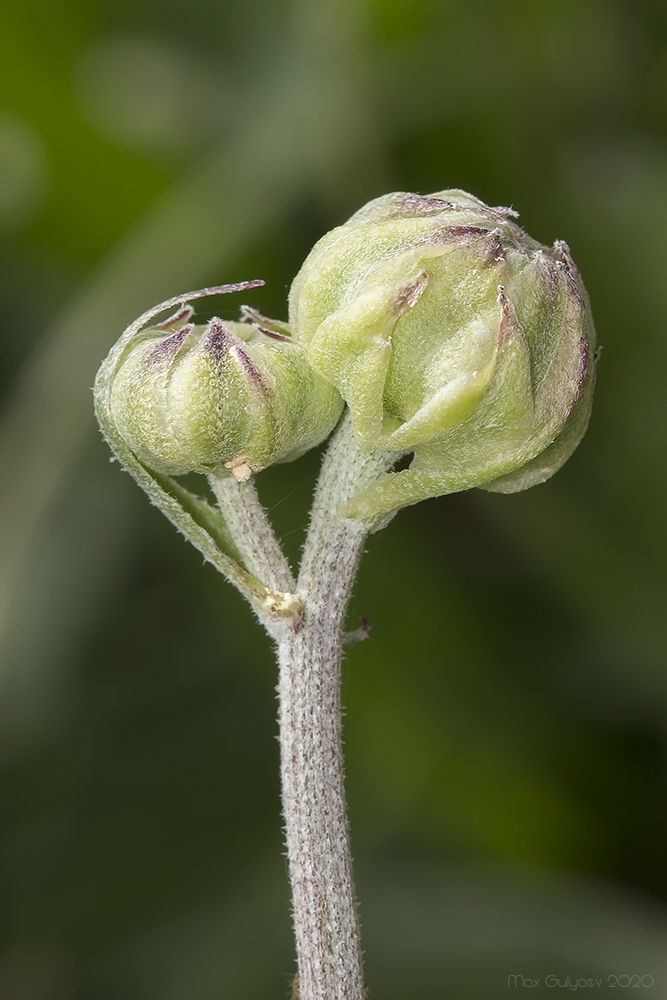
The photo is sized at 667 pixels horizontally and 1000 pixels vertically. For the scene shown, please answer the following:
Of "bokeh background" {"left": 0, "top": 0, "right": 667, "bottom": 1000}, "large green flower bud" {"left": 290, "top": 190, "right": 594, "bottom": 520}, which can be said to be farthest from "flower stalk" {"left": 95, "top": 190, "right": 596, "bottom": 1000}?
"bokeh background" {"left": 0, "top": 0, "right": 667, "bottom": 1000}

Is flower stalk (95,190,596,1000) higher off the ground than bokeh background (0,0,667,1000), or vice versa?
bokeh background (0,0,667,1000)

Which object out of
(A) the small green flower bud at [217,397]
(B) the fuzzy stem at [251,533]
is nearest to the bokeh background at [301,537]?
(B) the fuzzy stem at [251,533]

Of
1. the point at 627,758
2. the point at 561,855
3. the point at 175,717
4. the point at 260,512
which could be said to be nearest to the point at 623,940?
the point at 561,855

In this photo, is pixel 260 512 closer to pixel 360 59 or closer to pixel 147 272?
pixel 147 272

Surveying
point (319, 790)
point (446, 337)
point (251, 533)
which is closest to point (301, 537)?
point (251, 533)

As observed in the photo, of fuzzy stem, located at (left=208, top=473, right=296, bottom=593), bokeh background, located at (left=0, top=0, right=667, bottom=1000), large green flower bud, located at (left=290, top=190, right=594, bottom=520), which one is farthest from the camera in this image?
bokeh background, located at (left=0, top=0, right=667, bottom=1000)

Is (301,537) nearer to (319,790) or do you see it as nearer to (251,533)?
(251,533)

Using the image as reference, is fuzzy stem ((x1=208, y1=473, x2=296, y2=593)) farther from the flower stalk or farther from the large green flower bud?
the large green flower bud

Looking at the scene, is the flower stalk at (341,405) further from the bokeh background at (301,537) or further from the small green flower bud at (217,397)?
the bokeh background at (301,537)
